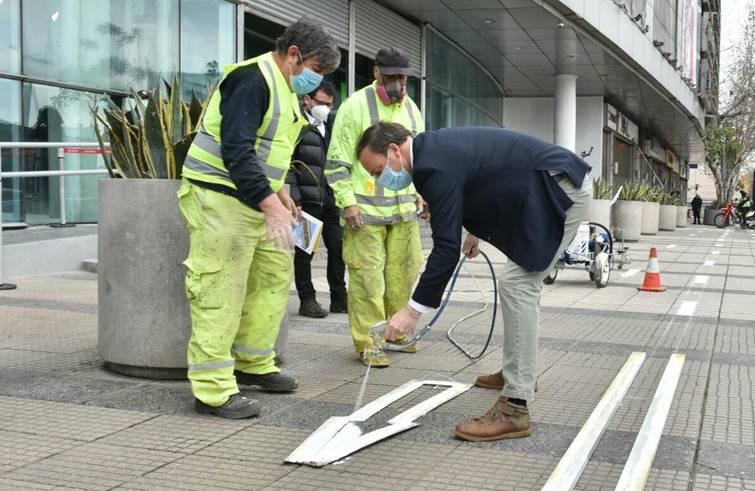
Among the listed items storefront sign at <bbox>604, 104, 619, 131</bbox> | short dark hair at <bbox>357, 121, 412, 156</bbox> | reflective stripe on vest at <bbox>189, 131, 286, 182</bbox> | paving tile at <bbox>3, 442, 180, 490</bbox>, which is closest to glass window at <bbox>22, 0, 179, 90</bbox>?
reflective stripe on vest at <bbox>189, 131, 286, 182</bbox>

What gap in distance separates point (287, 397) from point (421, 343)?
1.94 meters

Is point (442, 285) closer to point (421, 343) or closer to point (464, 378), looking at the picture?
point (464, 378)

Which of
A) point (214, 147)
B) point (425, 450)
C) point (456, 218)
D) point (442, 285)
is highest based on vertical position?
point (214, 147)

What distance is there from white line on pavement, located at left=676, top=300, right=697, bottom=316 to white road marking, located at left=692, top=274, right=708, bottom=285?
Result: 2.47 metres

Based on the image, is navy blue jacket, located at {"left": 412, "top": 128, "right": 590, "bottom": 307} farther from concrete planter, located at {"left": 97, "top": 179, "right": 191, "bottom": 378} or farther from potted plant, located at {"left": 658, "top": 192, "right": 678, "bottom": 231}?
potted plant, located at {"left": 658, "top": 192, "right": 678, "bottom": 231}

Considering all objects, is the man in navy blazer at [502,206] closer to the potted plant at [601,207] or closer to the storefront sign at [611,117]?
the potted plant at [601,207]

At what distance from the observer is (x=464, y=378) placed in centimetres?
546

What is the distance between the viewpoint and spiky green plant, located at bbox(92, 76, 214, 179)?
5.33 m

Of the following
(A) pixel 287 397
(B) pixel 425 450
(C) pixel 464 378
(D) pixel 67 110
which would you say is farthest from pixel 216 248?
(D) pixel 67 110

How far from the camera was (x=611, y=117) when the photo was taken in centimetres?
3731

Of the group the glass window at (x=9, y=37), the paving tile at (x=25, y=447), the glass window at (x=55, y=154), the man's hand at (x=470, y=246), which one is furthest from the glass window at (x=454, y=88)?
the paving tile at (x=25, y=447)

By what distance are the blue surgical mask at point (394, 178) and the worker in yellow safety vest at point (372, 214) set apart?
4.96 feet

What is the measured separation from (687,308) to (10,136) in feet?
27.9

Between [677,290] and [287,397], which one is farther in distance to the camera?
[677,290]
